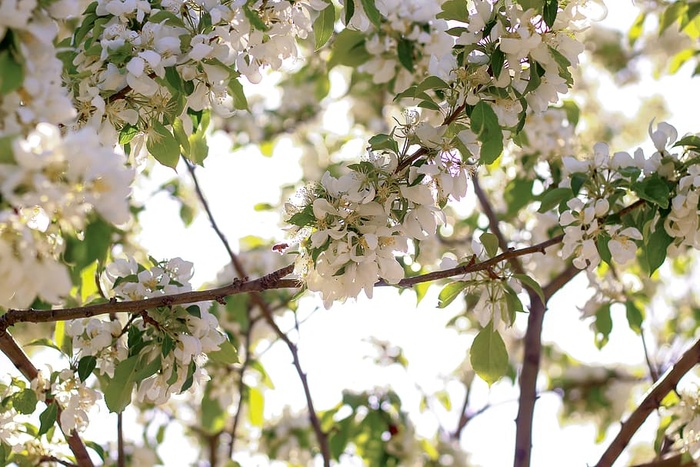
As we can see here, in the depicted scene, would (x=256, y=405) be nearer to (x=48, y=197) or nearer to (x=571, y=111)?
(x=571, y=111)

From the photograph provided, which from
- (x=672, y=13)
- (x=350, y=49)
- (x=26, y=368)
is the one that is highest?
Result: (x=672, y=13)

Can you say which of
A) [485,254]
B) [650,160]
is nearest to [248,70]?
[485,254]

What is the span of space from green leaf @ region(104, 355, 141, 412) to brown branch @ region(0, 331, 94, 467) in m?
0.20

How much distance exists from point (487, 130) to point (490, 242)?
0.25 m

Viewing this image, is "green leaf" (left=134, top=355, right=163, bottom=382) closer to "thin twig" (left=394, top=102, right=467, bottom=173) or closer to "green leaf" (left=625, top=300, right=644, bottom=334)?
"thin twig" (left=394, top=102, right=467, bottom=173)

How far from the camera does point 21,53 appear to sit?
1.17 meters

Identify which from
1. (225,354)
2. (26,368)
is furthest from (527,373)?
(26,368)

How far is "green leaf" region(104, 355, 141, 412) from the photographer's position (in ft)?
5.66

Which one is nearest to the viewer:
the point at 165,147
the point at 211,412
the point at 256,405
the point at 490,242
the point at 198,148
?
the point at 490,242

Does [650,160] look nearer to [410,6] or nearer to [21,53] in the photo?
[410,6]

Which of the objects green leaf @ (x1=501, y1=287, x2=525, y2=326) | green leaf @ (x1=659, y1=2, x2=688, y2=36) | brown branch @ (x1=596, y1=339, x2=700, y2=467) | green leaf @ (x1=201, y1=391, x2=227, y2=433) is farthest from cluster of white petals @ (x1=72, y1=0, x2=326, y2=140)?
green leaf @ (x1=201, y1=391, x2=227, y2=433)

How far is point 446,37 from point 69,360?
3.79ft

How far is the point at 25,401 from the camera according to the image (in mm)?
1887

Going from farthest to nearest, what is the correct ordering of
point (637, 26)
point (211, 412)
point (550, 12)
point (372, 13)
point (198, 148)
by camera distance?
1. point (637, 26)
2. point (211, 412)
3. point (198, 148)
4. point (550, 12)
5. point (372, 13)
